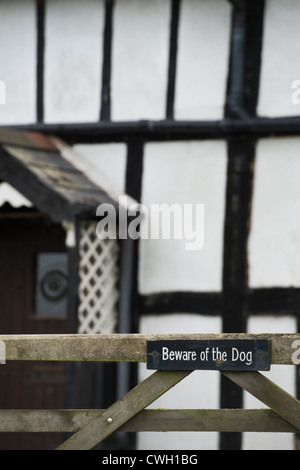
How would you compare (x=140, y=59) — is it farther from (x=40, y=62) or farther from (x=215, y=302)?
(x=215, y=302)

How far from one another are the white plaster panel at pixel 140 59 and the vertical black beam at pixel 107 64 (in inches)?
1.7

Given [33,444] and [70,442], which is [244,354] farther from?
[33,444]

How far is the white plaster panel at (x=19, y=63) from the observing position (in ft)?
27.8

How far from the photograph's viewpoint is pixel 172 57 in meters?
8.02

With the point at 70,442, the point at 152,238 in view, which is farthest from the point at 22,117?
the point at 70,442

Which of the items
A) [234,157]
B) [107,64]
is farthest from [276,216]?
[107,64]

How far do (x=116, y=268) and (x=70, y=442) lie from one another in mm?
3306

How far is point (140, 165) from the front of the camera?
807 cm

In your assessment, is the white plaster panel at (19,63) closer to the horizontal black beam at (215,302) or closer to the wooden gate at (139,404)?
the horizontal black beam at (215,302)

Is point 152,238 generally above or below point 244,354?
above

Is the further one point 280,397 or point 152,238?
point 152,238

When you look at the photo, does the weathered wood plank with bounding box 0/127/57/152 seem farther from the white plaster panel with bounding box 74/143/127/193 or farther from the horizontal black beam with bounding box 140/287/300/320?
the horizontal black beam with bounding box 140/287/300/320

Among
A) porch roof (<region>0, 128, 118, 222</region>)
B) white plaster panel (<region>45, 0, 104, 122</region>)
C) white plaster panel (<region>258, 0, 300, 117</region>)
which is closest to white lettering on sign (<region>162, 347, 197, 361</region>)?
porch roof (<region>0, 128, 118, 222</region>)

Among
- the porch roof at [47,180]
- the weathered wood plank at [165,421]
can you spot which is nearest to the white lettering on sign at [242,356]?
the weathered wood plank at [165,421]
